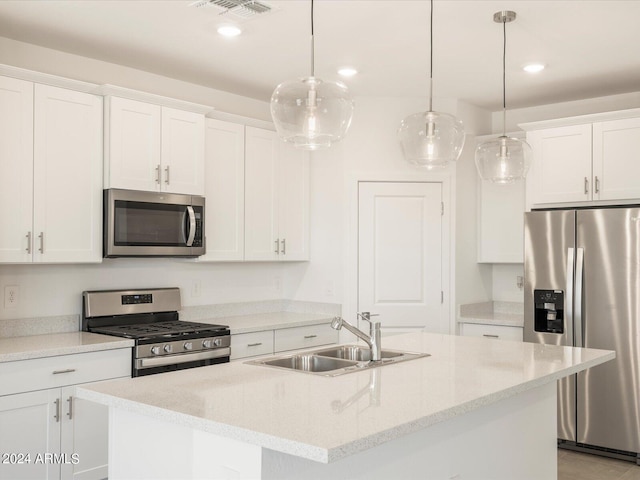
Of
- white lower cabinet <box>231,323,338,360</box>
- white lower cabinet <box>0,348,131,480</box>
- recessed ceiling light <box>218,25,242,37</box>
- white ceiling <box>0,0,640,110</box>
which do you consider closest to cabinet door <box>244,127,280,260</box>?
white ceiling <box>0,0,640,110</box>

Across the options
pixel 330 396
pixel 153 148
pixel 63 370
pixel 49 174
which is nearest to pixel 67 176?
pixel 49 174

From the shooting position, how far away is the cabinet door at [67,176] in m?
3.46

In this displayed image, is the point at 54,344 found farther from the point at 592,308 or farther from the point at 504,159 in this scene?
the point at 592,308

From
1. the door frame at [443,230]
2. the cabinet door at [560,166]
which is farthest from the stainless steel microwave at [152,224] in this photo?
the cabinet door at [560,166]

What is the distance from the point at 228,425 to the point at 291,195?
Result: 135 inches

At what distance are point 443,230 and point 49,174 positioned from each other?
9.46ft

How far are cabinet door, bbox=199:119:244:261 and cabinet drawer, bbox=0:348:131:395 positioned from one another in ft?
3.55

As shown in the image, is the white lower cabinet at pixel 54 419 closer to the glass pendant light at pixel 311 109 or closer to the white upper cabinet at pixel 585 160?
the glass pendant light at pixel 311 109

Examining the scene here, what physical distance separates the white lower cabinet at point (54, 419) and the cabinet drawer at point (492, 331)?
104 inches

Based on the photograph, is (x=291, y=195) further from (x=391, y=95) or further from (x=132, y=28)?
(x=132, y=28)

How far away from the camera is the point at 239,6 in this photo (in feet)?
10.2

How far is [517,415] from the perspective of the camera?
2.80 meters

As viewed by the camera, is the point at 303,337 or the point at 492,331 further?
the point at 492,331

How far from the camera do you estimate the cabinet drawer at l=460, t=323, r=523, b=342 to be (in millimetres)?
4738
